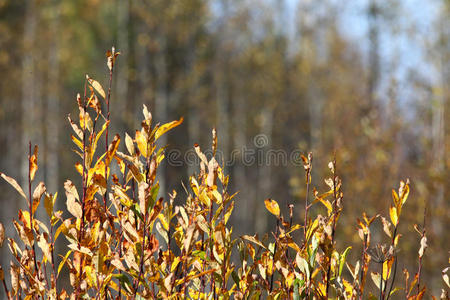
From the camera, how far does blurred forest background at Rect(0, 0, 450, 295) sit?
639 centimetres

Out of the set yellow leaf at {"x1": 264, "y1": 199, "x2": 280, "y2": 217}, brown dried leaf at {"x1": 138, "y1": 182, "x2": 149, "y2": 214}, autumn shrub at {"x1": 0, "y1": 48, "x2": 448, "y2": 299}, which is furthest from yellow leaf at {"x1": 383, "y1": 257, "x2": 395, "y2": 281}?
brown dried leaf at {"x1": 138, "y1": 182, "x2": 149, "y2": 214}

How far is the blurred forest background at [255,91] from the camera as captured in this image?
6.39 m

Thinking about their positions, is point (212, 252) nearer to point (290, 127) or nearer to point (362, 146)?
point (362, 146)

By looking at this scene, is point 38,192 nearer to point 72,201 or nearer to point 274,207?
point 72,201

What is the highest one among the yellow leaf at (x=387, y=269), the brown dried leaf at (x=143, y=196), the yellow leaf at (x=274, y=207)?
the brown dried leaf at (x=143, y=196)

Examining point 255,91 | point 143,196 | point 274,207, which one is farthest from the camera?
point 255,91

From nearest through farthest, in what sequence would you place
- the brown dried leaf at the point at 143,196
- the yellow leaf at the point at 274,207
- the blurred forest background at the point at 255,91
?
the brown dried leaf at the point at 143,196 < the yellow leaf at the point at 274,207 < the blurred forest background at the point at 255,91

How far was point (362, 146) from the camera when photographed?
6781 mm

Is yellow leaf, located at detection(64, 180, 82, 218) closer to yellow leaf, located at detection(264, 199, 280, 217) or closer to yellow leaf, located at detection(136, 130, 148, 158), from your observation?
yellow leaf, located at detection(136, 130, 148, 158)

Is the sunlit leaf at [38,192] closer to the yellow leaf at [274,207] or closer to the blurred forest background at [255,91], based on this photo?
the yellow leaf at [274,207]

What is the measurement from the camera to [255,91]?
15.8 meters

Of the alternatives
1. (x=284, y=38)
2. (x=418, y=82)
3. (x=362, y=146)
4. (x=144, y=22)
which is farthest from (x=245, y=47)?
(x=362, y=146)

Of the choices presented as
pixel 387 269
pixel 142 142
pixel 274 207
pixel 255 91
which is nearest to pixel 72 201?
pixel 142 142

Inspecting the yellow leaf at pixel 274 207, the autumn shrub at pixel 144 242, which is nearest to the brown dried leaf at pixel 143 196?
the autumn shrub at pixel 144 242
